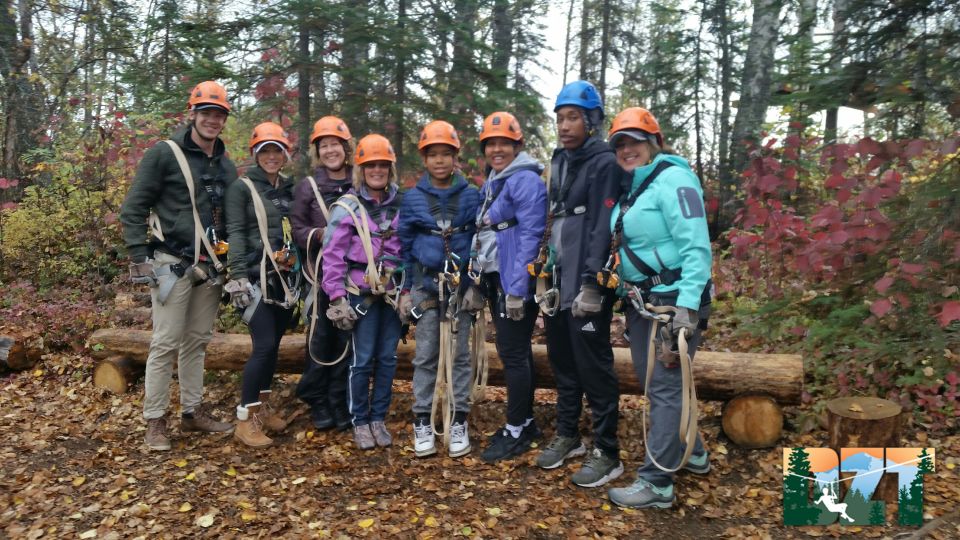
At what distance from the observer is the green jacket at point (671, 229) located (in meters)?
3.66

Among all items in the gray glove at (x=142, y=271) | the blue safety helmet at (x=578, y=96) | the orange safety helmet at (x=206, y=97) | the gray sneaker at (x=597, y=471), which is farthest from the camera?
the orange safety helmet at (x=206, y=97)

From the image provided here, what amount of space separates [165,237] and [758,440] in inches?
193

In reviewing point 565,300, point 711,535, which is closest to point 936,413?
point 711,535

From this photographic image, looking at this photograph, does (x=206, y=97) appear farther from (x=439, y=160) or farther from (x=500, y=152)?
(x=500, y=152)

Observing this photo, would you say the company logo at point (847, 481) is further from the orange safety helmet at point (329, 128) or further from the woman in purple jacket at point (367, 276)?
the orange safety helmet at point (329, 128)

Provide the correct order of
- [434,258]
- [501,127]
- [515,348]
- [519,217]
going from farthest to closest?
[434,258]
[515,348]
[501,127]
[519,217]

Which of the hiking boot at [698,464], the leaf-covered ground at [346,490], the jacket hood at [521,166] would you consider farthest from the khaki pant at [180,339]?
the hiking boot at [698,464]

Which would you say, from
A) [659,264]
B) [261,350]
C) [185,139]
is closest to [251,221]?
[185,139]

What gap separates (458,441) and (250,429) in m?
1.77

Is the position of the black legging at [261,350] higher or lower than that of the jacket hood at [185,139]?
lower

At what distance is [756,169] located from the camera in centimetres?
671

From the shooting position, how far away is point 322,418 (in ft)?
17.7

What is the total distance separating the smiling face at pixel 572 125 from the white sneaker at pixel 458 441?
2374 millimetres

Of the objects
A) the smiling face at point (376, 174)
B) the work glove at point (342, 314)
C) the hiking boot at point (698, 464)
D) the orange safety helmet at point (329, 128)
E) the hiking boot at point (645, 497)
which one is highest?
the orange safety helmet at point (329, 128)
